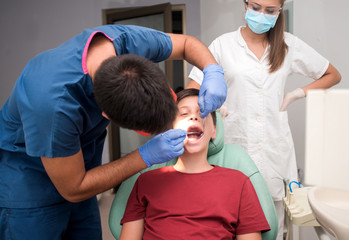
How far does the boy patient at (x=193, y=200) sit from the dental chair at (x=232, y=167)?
2.3 inches

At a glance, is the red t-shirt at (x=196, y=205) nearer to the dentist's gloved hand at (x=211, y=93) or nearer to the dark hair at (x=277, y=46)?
the dentist's gloved hand at (x=211, y=93)

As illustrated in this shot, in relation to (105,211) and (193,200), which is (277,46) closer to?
(193,200)

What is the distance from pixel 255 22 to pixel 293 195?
0.98m

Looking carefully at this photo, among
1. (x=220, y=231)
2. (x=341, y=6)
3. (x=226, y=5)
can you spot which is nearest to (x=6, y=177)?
(x=220, y=231)

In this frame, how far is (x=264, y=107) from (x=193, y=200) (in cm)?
79

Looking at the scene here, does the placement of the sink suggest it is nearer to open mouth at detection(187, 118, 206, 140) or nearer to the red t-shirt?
the red t-shirt

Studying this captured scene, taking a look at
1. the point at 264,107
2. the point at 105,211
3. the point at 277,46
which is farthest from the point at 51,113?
the point at 105,211

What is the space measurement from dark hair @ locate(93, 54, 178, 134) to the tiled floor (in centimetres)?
206

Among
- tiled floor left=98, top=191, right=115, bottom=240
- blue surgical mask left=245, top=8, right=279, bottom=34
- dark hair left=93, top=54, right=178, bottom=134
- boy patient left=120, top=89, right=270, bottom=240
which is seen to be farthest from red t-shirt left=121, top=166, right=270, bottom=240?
tiled floor left=98, top=191, right=115, bottom=240

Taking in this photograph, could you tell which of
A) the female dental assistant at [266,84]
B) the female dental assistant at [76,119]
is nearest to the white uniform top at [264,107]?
the female dental assistant at [266,84]

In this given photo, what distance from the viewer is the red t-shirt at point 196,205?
1.15 m

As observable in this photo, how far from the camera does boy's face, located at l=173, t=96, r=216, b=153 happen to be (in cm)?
133

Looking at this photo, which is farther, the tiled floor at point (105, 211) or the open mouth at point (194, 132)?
Result: the tiled floor at point (105, 211)

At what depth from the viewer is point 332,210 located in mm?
815
